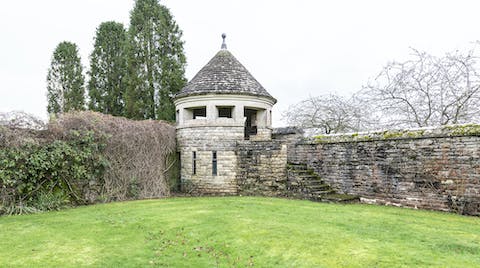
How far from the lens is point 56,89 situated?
24.1 metres

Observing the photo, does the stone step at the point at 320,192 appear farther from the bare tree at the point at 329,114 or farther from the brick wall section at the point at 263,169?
the bare tree at the point at 329,114

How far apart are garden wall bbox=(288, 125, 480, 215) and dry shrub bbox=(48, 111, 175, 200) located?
6743 mm

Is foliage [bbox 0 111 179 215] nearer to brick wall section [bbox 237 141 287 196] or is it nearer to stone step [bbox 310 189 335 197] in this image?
brick wall section [bbox 237 141 287 196]

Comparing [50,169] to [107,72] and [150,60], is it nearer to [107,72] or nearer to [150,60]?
[150,60]

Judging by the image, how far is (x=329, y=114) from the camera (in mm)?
21359

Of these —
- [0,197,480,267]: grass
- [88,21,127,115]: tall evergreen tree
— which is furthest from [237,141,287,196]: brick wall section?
[88,21,127,115]: tall evergreen tree

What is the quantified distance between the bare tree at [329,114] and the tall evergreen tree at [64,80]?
1593 centimetres

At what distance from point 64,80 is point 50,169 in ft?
50.7

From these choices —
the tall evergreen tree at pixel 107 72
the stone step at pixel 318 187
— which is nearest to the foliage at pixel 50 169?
the stone step at pixel 318 187

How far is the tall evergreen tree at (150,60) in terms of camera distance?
20656 mm

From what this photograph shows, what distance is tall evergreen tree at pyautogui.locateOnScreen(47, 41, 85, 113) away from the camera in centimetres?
2381

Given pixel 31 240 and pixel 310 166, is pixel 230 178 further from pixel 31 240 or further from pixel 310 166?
pixel 31 240

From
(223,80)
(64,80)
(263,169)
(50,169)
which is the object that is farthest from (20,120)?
(64,80)

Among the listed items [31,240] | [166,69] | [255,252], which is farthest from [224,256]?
[166,69]
